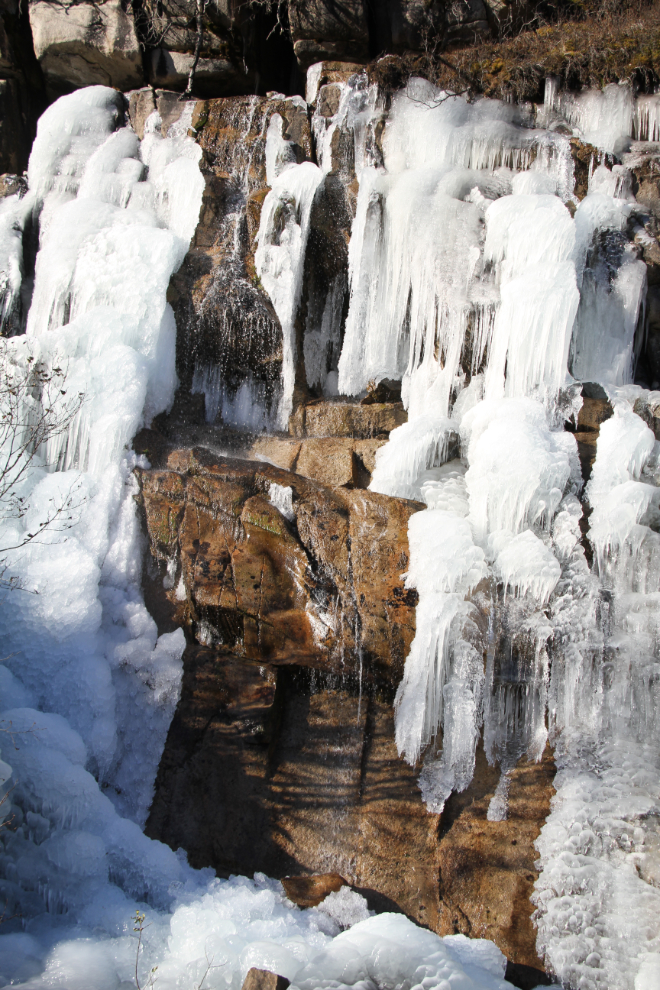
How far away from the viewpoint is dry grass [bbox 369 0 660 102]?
9625 millimetres

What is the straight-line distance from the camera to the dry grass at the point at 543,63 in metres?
9.62

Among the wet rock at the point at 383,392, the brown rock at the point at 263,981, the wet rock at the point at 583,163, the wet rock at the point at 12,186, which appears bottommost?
the brown rock at the point at 263,981

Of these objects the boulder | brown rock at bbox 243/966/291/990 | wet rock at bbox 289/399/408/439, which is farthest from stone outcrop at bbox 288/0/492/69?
brown rock at bbox 243/966/291/990

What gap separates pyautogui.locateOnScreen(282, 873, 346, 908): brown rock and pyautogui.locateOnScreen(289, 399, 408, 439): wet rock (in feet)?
14.7

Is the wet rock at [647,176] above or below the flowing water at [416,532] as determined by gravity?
above

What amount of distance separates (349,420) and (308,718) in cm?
354

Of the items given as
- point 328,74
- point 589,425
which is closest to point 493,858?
point 589,425

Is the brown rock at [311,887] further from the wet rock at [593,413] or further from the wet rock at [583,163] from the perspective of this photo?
the wet rock at [583,163]

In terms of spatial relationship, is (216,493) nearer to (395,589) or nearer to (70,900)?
(395,589)

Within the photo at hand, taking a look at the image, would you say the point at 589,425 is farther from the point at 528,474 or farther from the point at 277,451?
the point at 277,451

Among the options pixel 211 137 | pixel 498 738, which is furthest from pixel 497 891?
pixel 211 137

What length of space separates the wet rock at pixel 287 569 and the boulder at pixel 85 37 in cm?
804

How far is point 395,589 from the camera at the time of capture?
5.53m

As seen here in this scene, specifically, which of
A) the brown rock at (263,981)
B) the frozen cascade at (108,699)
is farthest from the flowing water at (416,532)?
the brown rock at (263,981)
